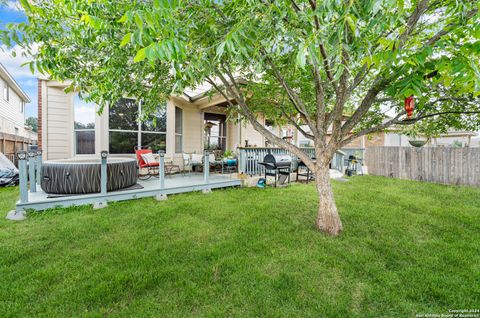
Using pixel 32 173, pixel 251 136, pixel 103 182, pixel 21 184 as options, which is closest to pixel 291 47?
pixel 103 182

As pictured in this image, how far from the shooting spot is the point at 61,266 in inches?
112

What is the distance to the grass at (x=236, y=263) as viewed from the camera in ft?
7.27

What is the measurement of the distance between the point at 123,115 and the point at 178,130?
2.22 meters

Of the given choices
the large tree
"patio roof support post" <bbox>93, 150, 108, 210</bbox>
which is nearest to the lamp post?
"patio roof support post" <bbox>93, 150, 108, 210</bbox>

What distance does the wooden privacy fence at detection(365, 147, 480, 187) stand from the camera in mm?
8250

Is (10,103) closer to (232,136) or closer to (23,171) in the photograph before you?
(23,171)

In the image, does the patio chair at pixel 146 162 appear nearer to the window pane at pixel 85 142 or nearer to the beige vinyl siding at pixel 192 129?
the window pane at pixel 85 142

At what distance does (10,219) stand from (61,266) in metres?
2.76

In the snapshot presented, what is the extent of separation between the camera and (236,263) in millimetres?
2943

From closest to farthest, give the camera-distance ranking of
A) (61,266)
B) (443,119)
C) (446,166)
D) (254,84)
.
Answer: (61,266) < (443,119) < (254,84) < (446,166)

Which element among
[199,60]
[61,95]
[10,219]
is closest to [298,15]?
[199,60]

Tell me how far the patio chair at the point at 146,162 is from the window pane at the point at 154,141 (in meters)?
0.20

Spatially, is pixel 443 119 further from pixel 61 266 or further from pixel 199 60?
pixel 61 266

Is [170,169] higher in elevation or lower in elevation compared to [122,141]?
lower
